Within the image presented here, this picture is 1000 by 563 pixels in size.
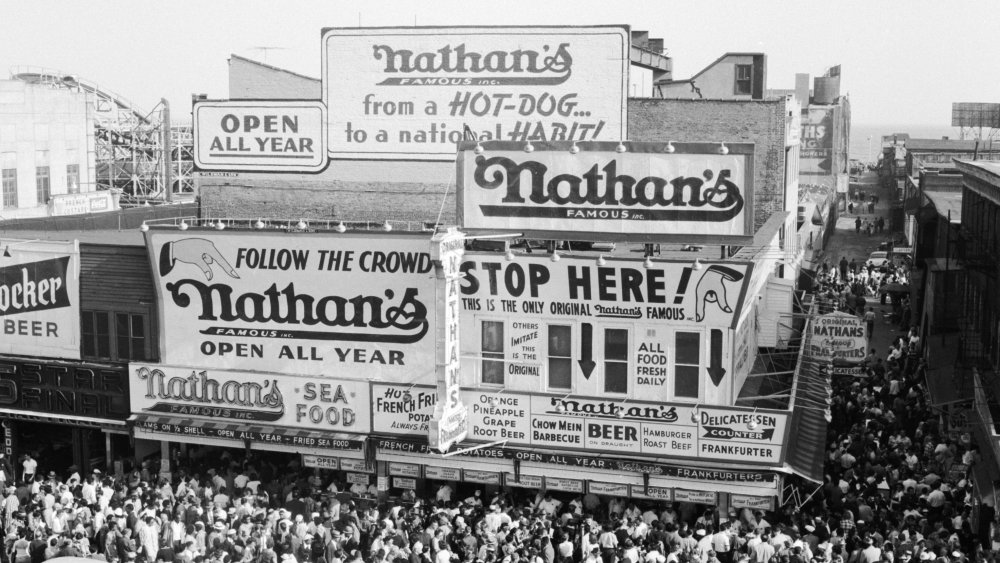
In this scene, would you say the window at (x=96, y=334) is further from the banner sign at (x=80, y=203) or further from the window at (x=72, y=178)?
the window at (x=72, y=178)

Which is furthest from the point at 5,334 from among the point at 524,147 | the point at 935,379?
the point at 935,379

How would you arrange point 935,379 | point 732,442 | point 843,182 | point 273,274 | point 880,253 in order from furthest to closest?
point 843,182 < point 880,253 < point 935,379 < point 273,274 < point 732,442

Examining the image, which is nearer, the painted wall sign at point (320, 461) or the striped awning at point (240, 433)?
the striped awning at point (240, 433)

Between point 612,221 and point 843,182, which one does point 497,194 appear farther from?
point 843,182

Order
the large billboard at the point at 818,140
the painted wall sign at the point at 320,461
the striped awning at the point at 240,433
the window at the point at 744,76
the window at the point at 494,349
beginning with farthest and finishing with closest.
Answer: the large billboard at the point at 818,140
the window at the point at 744,76
the painted wall sign at the point at 320,461
the striped awning at the point at 240,433
the window at the point at 494,349

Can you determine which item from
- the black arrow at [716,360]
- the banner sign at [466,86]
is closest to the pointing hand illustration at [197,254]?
the banner sign at [466,86]

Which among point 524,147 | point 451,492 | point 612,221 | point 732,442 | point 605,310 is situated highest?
point 524,147
